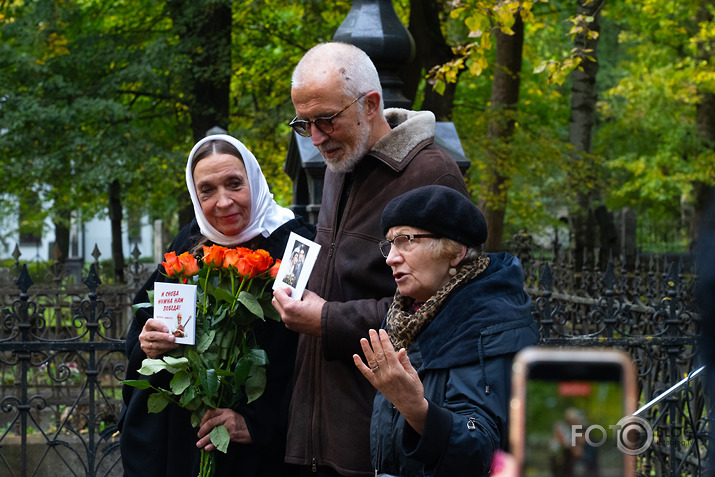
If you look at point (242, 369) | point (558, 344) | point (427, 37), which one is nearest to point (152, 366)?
point (242, 369)

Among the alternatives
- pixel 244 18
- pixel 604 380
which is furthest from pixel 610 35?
pixel 604 380

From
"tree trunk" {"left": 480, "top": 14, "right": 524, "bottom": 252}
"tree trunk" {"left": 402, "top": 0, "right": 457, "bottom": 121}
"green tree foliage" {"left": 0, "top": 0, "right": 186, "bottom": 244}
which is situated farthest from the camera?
"tree trunk" {"left": 480, "top": 14, "right": 524, "bottom": 252}

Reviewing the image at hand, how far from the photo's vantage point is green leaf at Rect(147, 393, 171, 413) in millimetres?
3000

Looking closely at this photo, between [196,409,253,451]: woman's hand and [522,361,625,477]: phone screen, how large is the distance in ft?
7.94

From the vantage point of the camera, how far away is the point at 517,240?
11.6m

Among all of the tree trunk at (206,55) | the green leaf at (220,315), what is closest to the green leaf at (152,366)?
the green leaf at (220,315)

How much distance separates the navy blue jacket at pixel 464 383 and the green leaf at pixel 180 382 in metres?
0.85

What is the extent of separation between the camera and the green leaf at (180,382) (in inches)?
116

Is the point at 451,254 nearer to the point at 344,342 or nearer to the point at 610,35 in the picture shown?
the point at 344,342

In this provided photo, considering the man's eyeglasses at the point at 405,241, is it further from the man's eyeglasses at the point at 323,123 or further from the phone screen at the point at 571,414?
the phone screen at the point at 571,414

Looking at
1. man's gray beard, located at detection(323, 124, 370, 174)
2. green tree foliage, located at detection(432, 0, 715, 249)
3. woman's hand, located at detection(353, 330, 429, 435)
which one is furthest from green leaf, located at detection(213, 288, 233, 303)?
green tree foliage, located at detection(432, 0, 715, 249)

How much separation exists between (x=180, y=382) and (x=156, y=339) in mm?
172

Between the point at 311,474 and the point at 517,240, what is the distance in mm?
8903

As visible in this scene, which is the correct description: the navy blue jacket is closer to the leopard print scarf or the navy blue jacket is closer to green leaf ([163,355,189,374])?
the leopard print scarf
